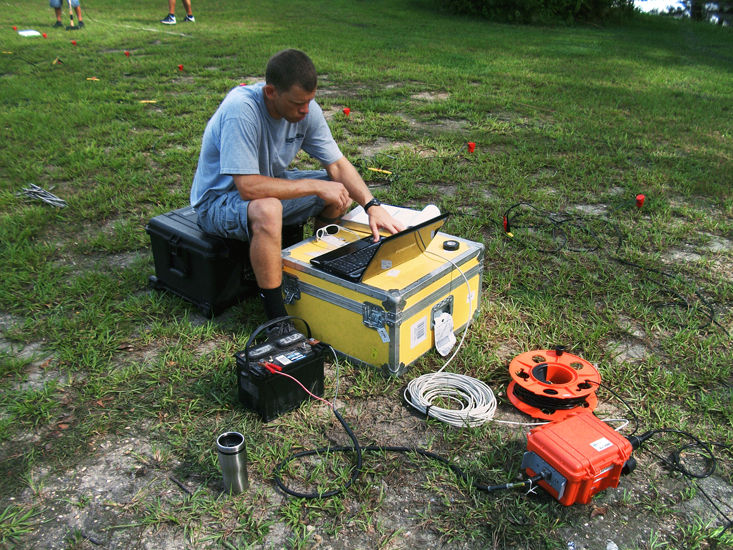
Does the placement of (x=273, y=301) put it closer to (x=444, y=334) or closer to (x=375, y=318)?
(x=375, y=318)

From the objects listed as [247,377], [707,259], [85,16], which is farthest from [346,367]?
[85,16]

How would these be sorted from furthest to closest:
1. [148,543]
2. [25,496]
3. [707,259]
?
[707,259] → [25,496] → [148,543]

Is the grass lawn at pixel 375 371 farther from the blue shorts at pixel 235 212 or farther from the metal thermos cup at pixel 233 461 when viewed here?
the blue shorts at pixel 235 212

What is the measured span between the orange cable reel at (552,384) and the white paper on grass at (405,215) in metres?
0.94

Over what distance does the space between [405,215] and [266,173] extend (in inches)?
33.0

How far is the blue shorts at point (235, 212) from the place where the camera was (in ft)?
9.45

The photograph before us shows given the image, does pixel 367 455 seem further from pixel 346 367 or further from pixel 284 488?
pixel 346 367

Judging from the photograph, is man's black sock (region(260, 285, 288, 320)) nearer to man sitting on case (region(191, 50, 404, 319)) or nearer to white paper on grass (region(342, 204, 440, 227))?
man sitting on case (region(191, 50, 404, 319))

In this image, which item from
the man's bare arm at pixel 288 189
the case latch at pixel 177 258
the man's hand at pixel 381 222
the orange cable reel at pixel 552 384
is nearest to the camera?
the orange cable reel at pixel 552 384

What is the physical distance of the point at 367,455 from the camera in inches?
90.4

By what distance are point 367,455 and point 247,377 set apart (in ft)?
2.00

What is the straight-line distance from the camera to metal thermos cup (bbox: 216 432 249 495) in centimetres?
200

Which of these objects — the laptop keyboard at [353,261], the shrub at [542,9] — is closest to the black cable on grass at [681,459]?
the laptop keyboard at [353,261]

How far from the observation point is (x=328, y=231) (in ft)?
10.8
